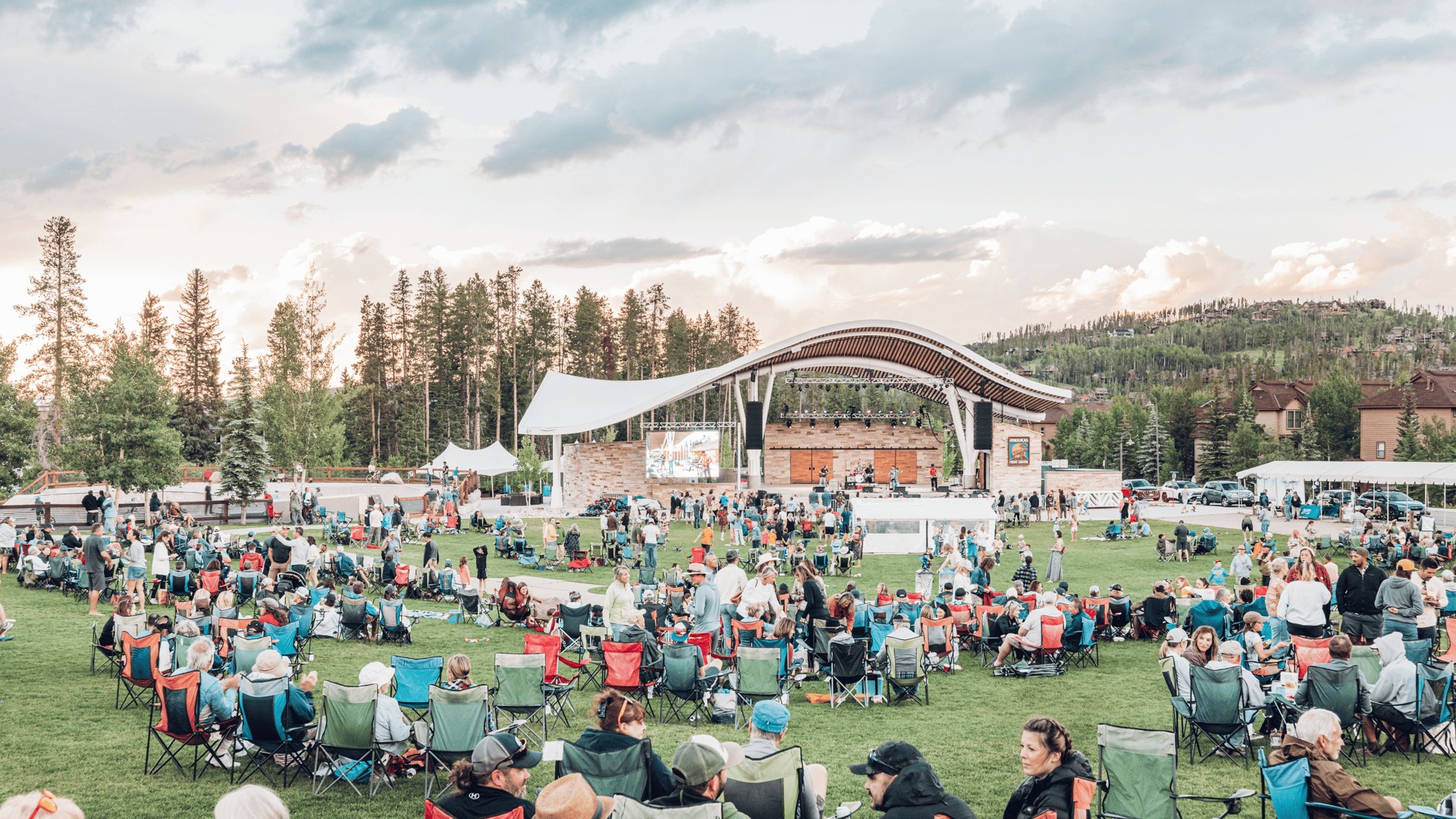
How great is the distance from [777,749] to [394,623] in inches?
330

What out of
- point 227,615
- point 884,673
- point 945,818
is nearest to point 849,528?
point 884,673

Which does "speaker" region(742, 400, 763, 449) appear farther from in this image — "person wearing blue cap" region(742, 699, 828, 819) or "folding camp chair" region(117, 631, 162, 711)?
"person wearing blue cap" region(742, 699, 828, 819)

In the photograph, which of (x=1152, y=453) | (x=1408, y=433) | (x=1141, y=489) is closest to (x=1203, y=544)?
(x=1141, y=489)

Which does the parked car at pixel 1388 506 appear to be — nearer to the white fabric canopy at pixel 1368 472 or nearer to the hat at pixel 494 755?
the white fabric canopy at pixel 1368 472

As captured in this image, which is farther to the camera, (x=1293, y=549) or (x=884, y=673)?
(x=1293, y=549)

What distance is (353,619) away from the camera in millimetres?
11750

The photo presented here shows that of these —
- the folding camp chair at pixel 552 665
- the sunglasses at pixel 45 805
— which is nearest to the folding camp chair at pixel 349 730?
the folding camp chair at pixel 552 665

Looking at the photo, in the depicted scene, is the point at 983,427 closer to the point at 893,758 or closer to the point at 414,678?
the point at 414,678

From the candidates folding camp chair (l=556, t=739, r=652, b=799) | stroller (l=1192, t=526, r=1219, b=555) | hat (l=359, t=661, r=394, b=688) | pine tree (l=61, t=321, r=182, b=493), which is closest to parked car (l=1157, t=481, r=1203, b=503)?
stroller (l=1192, t=526, r=1219, b=555)

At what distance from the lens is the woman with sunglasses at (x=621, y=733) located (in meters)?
4.76

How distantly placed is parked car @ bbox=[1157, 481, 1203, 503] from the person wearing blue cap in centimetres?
4051

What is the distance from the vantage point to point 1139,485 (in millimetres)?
47438

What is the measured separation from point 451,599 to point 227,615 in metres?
5.59

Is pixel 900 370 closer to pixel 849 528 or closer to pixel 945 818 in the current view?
pixel 849 528
